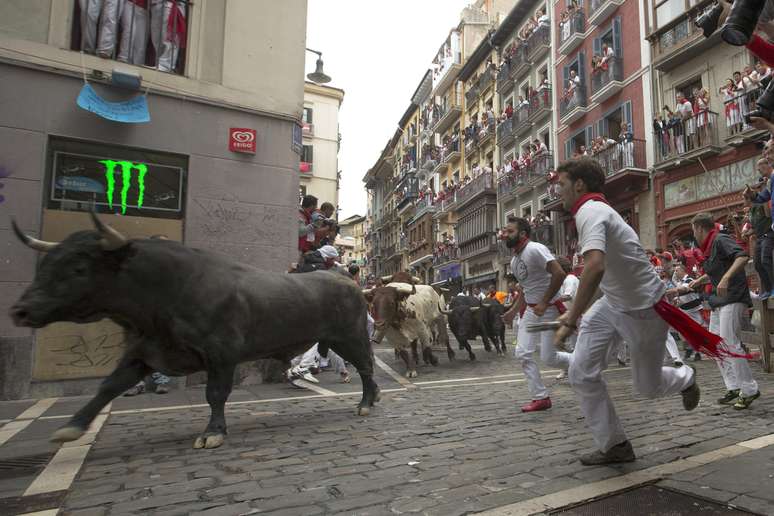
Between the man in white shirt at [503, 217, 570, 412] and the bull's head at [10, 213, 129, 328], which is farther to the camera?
the man in white shirt at [503, 217, 570, 412]

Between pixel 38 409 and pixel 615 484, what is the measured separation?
652cm

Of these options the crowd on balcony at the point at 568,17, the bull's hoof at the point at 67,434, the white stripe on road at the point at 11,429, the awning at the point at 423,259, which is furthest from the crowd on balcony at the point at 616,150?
the awning at the point at 423,259

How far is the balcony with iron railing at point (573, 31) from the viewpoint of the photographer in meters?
25.8

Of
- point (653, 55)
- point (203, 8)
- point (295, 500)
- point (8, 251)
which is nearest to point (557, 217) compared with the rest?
point (653, 55)

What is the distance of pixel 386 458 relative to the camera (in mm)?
3805

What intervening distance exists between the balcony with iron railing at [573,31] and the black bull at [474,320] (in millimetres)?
18142

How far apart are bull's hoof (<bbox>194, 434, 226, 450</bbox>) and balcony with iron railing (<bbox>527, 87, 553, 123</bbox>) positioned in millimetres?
27972

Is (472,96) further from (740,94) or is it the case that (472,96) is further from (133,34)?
(133,34)

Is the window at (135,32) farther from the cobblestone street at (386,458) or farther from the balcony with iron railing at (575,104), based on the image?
the balcony with iron railing at (575,104)

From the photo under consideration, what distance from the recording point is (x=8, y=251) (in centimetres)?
727

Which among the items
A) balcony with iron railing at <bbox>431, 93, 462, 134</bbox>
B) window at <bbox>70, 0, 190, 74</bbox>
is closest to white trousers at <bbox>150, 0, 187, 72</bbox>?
window at <bbox>70, 0, 190, 74</bbox>

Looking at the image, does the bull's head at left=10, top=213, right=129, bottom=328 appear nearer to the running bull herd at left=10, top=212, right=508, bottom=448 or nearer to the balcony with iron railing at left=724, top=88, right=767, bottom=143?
the running bull herd at left=10, top=212, right=508, bottom=448

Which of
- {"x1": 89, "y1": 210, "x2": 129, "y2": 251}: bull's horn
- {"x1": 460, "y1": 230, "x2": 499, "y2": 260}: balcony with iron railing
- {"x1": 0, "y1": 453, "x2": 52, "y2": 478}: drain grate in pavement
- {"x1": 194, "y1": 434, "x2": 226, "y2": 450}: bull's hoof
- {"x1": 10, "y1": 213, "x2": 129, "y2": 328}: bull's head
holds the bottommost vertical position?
{"x1": 0, "y1": 453, "x2": 52, "y2": 478}: drain grate in pavement

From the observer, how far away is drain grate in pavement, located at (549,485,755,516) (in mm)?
2689
